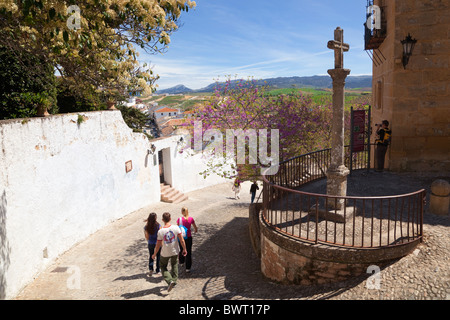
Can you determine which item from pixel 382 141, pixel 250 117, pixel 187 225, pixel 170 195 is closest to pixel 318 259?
pixel 187 225

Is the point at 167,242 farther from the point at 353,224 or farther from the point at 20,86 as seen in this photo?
the point at 20,86

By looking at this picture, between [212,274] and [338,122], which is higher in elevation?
[338,122]

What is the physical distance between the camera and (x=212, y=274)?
786cm

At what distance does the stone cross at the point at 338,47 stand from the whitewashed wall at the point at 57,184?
706 centimetres

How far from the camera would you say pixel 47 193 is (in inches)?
337

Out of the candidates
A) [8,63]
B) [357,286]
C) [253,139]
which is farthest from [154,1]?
[253,139]

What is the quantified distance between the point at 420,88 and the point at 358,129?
2465 mm

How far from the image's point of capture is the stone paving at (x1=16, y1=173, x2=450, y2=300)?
5.24 m

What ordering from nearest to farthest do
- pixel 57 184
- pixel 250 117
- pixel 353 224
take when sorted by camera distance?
pixel 353 224 < pixel 57 184 < pixel 250 117

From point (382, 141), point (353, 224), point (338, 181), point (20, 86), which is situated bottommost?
point (353, 224)

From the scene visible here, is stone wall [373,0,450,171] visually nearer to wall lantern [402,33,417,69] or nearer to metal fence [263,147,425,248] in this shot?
wall lantern [402,33,417,69]

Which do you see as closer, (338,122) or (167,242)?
(167,242)

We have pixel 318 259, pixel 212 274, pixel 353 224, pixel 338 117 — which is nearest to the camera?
pixel 353 224

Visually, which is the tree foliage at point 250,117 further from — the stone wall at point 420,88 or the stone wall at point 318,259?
the stone wall at point 318,259
